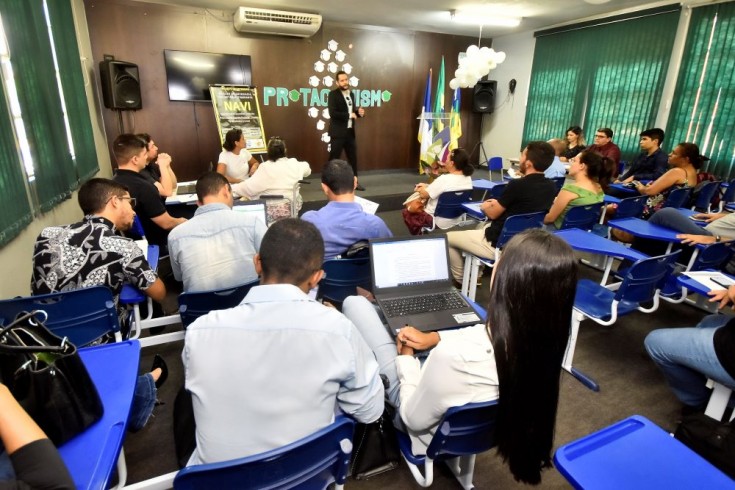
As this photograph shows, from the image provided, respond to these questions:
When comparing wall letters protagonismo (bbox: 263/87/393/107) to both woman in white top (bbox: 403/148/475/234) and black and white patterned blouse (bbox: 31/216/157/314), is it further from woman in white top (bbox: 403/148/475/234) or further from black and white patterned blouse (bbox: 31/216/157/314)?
black and white patterned blouse (bbox: 31/216/157/314)

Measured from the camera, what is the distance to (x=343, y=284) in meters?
2.23

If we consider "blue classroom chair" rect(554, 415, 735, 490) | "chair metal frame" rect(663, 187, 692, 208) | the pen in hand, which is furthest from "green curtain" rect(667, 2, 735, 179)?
"blue classroom chair" rect(554, 415, 735, 490)

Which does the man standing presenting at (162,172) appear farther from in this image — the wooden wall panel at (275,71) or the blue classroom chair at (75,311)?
the wooden wall panel at (275,71)

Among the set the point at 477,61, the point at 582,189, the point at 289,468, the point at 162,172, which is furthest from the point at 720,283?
the point at 477,61

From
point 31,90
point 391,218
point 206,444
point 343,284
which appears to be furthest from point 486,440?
point 391,218

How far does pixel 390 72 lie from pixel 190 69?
3591mm

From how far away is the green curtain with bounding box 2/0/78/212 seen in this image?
9.51 ft

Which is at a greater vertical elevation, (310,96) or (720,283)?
(310,96)

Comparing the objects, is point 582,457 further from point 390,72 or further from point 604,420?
point 390,72

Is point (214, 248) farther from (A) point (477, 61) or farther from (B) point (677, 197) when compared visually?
(A) point (477, 61)

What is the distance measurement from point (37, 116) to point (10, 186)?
37.4 inches

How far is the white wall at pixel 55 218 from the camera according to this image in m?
2.46

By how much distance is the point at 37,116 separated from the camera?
312cm

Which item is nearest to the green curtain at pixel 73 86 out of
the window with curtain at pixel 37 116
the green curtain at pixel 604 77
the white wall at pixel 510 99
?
the window with curtain at pixel 37 116
